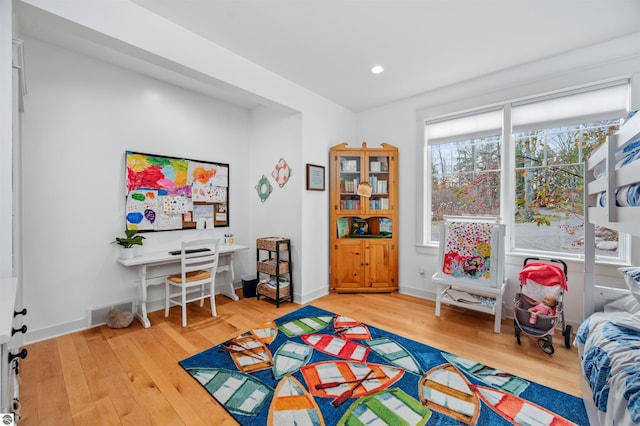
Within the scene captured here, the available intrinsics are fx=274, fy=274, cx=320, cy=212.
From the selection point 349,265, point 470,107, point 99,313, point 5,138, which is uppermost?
point 470,107

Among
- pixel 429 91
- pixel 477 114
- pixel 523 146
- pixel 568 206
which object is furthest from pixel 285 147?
pixel 568 206

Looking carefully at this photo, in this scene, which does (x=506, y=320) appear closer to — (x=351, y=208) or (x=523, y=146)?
(x=523, y=146)

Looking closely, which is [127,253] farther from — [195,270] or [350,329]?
[350,329]

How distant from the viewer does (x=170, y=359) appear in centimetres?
225

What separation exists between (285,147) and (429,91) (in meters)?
2.05

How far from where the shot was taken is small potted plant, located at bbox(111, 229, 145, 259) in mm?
2885

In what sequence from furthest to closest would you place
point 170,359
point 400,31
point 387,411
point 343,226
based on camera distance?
point 343,226 → point 400,31 → point 170,359 → point 387,411

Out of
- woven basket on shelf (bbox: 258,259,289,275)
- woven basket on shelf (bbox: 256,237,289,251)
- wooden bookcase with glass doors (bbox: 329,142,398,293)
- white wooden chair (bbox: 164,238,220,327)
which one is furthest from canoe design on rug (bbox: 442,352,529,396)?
white wooden chair (bbox: 164,238,220,327)

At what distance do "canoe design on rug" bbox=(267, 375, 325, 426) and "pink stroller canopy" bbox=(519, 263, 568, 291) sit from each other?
7.29ft

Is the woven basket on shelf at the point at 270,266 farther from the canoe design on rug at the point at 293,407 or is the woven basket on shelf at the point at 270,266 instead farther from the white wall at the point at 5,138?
the white wall at the point at 5,138

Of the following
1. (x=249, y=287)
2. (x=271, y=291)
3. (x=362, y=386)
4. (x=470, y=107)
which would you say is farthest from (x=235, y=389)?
(x=470, y=107)

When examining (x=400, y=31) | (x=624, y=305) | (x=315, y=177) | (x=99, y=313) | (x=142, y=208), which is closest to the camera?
(x=624, y=305)

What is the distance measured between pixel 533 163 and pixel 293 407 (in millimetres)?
3322

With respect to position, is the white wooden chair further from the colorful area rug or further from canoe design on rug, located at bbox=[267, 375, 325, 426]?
canoe design on rug, located at bbox=[267, 375, 325, 426]
